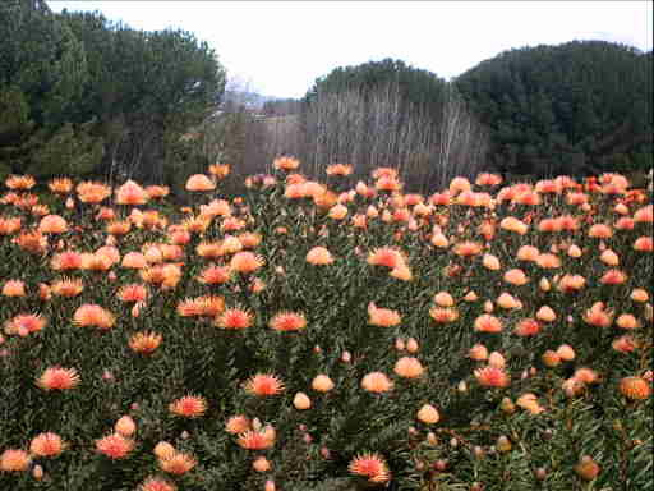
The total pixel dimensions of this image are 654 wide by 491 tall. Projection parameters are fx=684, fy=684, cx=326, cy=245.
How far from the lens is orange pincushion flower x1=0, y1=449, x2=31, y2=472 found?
1922mm

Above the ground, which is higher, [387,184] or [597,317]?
[387,184]

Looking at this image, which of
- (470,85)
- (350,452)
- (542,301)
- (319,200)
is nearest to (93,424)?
(350,452)

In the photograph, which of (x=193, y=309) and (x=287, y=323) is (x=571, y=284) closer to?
(x=287, y=323)

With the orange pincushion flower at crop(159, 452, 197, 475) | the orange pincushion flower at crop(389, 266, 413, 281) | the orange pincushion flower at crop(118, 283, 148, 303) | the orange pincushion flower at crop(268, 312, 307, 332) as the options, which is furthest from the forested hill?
the orange pincushion flower at crop(159, 452, 197, 475)

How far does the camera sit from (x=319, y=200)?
3.25 meters

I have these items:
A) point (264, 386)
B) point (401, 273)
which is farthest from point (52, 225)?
point (401, 273)

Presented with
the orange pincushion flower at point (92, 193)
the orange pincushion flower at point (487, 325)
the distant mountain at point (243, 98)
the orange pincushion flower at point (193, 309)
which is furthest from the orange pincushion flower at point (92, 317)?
the distant mountain at point (243, 98)

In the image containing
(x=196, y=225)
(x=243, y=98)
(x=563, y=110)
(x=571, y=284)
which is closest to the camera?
(x=196, y=225)

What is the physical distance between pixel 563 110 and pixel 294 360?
11.1 m

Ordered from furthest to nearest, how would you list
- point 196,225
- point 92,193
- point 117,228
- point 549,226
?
point 549,226 → point 92,193 → point 117,228 → point 196,225

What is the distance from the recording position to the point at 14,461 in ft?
6.32

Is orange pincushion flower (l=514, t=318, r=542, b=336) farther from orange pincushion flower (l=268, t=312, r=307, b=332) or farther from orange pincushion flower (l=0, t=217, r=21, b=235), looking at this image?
orange pincushion flower (l=0, t=217, r=21, b=235)

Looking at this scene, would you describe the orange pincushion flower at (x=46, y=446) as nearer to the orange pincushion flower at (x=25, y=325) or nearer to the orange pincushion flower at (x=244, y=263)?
the orange pincushion flower at (x=25, y=325)

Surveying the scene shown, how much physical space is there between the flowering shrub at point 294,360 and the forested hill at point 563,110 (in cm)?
846
